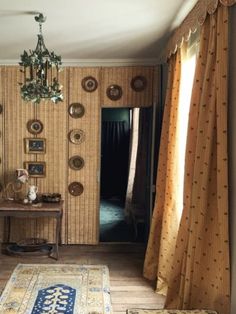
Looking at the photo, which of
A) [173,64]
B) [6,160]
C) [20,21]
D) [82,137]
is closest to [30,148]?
[6,160]

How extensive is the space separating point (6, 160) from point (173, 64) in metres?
2.59

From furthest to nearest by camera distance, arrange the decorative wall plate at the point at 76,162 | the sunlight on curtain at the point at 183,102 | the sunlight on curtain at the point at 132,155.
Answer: the sunlight on curtain at the point at 132,155 < the decorative wall plate at the point at 76,162 < the sunlight on curtain at the point at 183,102

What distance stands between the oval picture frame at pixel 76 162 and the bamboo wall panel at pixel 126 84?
815 mm

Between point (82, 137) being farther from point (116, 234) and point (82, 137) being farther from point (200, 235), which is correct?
point (200, 235)

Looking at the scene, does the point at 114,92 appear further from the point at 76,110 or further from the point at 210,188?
the point at 210,188

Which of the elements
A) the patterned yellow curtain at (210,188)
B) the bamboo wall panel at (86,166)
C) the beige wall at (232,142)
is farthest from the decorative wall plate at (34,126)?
the beige wall at (232,142)

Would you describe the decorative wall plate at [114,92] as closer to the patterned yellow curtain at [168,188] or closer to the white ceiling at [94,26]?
the white ceiling at [94,26]

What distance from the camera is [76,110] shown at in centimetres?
419

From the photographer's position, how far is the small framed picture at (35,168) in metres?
4.21

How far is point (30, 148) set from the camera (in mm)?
4195

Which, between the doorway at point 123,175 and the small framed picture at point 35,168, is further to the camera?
the doorway at point 123,175

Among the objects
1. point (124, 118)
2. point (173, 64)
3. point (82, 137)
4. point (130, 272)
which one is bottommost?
point (130, 272)

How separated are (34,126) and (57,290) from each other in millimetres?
2182

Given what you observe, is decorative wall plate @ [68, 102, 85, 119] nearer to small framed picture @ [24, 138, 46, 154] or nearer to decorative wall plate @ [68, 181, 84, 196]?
small framed picture @ [24, 138, 46, 154]
